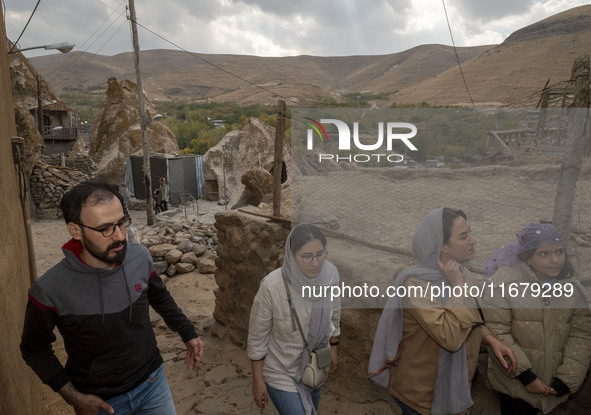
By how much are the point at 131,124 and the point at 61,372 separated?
21.1 meters

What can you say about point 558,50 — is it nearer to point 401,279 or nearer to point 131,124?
point 131,124

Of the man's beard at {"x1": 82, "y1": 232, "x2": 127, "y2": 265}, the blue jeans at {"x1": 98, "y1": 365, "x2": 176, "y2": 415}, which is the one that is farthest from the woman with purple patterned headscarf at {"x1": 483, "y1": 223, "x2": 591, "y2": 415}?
the man's beard at {"x1": 82, "y1": 232, "x2": 127, "y2": 265}

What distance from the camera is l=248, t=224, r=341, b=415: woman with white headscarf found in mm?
2070

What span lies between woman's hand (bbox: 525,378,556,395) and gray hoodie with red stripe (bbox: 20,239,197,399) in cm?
202

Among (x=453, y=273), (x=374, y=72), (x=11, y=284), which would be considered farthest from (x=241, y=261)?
(x=374, y=72)

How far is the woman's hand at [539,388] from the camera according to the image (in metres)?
1.94

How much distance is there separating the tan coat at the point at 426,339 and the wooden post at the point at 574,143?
1.54m

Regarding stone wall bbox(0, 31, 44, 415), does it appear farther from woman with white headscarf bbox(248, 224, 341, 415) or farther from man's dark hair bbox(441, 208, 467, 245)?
man's dark hair bbox(441, 208, 467, 245)

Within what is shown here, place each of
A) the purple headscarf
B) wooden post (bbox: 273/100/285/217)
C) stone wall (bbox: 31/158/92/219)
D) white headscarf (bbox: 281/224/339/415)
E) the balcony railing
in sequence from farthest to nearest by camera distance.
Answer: the balcony railing
stone wall (bbox: 31/158/92/219)
wooden post (bbox: 273/100/285/217)
white headscarf (bbox: 281/224/339/415)
the purple headscarf

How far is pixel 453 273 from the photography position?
184cm

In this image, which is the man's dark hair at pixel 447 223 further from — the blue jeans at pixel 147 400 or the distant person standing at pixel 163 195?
the distant person standing at pixel 163 195

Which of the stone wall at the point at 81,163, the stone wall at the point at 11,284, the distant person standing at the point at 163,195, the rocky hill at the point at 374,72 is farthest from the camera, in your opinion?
the rocky hill at the point at 374,72

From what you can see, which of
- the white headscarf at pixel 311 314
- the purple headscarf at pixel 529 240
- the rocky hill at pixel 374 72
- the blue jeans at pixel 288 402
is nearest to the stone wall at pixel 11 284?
the blue jeans at pixel 288 402

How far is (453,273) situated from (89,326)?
68.8 inches
